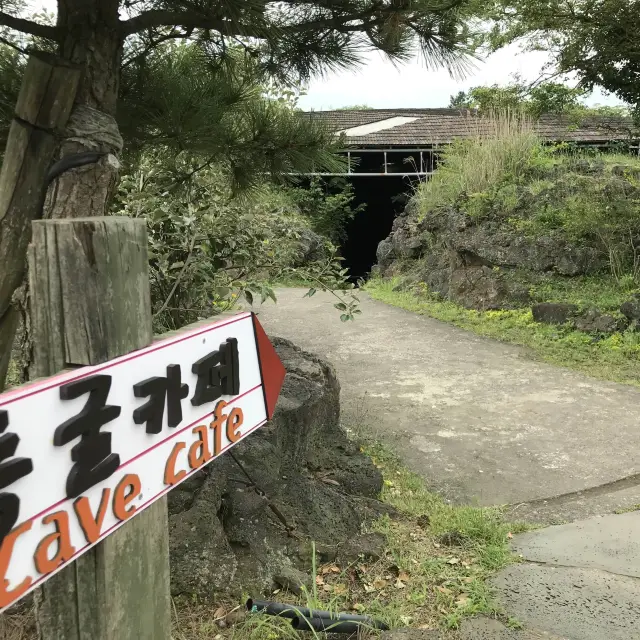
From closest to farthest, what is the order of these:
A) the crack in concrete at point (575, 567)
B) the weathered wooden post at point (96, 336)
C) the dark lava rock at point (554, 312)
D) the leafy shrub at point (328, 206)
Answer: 1. the weathered wooden post at point (96, 336)
2. the crack in concrete at point (575, 567)
3. the dark lava rock at point (554, 312)
4. the leafy shrub at point (328, 206)

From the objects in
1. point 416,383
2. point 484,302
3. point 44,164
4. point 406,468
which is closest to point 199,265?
point 44,164

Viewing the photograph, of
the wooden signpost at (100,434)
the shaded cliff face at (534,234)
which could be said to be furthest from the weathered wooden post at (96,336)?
the shaded cliff face at (534,234)

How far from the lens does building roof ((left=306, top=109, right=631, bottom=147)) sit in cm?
1153

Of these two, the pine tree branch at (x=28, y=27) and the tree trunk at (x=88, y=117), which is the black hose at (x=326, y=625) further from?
the pine tree branch at (x=28, y=27)

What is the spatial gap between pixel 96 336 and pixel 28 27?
1640 mm

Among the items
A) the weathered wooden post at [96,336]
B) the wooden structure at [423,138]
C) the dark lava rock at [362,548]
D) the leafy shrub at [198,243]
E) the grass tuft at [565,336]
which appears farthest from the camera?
the wooden structure at [423,138]

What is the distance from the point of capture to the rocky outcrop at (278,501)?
2.26 m

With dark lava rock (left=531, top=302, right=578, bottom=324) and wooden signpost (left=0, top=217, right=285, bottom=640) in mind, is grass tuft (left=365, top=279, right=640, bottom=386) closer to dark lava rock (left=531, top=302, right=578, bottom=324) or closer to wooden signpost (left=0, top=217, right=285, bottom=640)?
dark lava rock (left=531, top=302, right=578, bottom=324)

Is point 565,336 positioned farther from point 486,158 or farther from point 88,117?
point 88,117

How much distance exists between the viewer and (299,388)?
3.29m

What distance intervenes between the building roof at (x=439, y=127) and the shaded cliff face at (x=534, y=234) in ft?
5.67

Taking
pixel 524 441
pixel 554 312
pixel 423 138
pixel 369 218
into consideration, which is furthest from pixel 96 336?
pixel 369 218

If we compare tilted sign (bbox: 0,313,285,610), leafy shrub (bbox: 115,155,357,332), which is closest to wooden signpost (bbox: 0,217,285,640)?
tilted sign (bbox: 0,313,285,610)

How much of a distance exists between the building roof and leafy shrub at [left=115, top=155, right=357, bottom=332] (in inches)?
285
